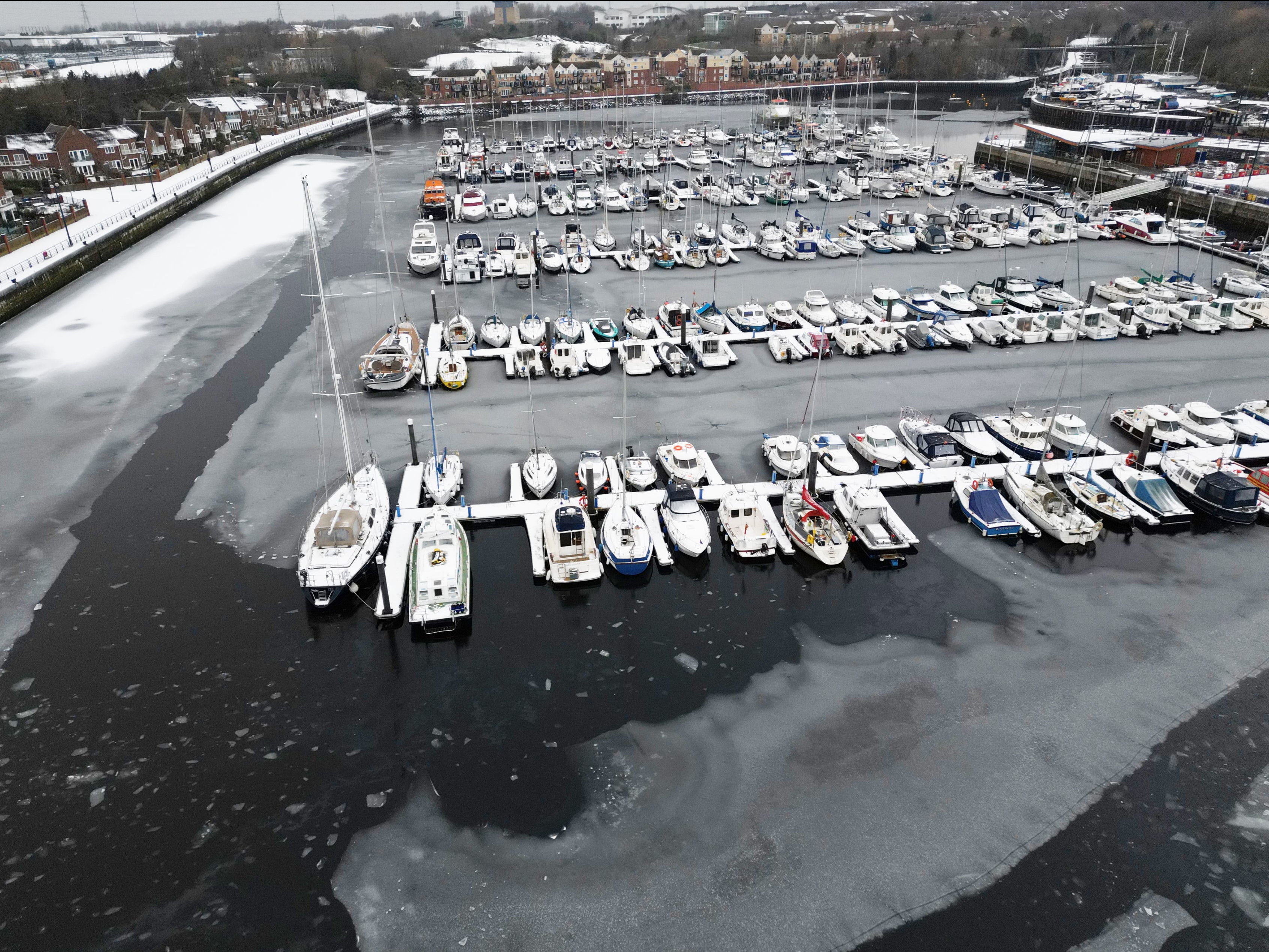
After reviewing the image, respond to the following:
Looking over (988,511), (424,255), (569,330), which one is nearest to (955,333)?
(988,511)

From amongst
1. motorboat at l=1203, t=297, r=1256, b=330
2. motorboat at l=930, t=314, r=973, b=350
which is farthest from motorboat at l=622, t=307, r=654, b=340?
motorboat at l=1203, t=297, r=1256, b=330

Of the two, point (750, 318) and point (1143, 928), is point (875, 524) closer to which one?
point (1143, 928)

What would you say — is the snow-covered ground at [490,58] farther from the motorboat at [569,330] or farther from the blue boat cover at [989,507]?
the blue boat cover at [989,507]

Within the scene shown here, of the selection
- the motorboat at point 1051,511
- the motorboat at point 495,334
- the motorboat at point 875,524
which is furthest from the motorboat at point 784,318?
A: the motorboat at point 875,524

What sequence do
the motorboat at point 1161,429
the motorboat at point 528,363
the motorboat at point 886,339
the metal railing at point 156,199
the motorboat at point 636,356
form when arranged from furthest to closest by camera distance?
the metal railing at point 156,199 < the motorboat at point 886,339 < the motorboat at point 636,356 < the motorboat at point 528,363 < the motorboat at point 1161,429

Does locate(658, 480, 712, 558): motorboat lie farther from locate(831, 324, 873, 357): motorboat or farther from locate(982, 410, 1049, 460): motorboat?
locate(831, 324, 873, 357): motorboat
